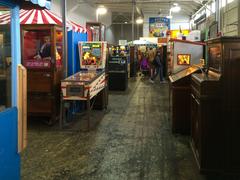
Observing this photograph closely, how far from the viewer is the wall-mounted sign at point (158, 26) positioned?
22.8 meters

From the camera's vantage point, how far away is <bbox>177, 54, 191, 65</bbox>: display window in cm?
673

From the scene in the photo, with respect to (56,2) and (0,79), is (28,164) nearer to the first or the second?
(0,79)

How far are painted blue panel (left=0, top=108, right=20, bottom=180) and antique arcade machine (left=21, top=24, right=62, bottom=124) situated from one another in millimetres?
3406

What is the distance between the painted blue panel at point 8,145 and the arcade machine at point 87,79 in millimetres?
2950

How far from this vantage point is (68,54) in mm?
7312

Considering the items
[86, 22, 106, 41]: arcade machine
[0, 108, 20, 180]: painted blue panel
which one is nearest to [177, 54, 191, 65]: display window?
[86, 22, 106, 41]: arcade machine

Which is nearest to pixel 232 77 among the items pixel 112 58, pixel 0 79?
pixel 0 79

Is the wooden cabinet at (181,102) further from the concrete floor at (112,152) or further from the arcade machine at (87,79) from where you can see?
the arcade machine at (87,79)

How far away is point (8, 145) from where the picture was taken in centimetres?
287

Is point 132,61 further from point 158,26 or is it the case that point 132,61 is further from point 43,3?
point 43,3

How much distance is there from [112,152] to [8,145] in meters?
2.19

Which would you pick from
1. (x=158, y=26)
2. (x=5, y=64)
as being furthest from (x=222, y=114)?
(x=158, y=26)

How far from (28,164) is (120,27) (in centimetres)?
2663

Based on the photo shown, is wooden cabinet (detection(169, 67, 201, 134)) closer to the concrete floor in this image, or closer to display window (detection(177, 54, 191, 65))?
the concrete floor
